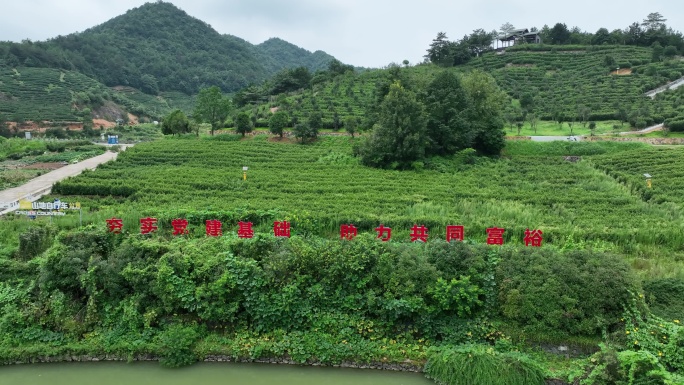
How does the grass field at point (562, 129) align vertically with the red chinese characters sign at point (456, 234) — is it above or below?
above

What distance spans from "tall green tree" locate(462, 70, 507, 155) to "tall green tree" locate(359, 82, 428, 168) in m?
5.03

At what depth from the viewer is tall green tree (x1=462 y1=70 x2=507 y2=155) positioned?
2831 cm

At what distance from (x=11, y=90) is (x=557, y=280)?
232ft

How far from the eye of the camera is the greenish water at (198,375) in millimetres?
9484

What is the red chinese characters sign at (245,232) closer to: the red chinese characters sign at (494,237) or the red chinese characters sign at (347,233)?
the red chinese characters sign at (347,233)

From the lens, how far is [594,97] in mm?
43531

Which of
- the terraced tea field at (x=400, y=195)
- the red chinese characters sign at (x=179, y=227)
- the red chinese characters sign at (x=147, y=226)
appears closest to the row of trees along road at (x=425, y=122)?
the terraced tea field at (x=400, y=195)

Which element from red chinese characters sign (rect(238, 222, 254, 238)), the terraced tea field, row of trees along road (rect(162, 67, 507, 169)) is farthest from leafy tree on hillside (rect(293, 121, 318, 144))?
red chinese characters sign (rect(238, 222, 254, 238))

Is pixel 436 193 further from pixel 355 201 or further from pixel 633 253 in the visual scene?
pixel 633 253

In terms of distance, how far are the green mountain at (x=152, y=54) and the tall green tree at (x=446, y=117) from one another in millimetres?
50396

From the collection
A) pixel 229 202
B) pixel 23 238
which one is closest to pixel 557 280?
pixel 229 202

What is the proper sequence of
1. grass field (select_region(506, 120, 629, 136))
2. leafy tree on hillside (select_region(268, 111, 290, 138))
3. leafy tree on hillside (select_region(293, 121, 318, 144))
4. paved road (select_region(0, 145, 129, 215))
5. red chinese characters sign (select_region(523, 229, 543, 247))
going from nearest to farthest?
1. red chinese characters sign (select_region(523, 229, 543, 247))
2. paved road (select_region(0, 145, 129, 215))
3. leafy tree on hillside (select_region(293, 121, 318, 144))
4. leafy tree on hillside (select_region(268, 111, 290, 138))
5. grass field (select_region(506, 120, 629, 136))

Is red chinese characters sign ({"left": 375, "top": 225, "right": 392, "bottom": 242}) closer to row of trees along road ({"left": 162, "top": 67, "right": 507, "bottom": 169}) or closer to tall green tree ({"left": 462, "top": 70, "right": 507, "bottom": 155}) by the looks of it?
row of trees along road ({"left": 162, "top": 67, "right": 507, "bottom": 169})

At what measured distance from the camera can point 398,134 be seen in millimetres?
24609
